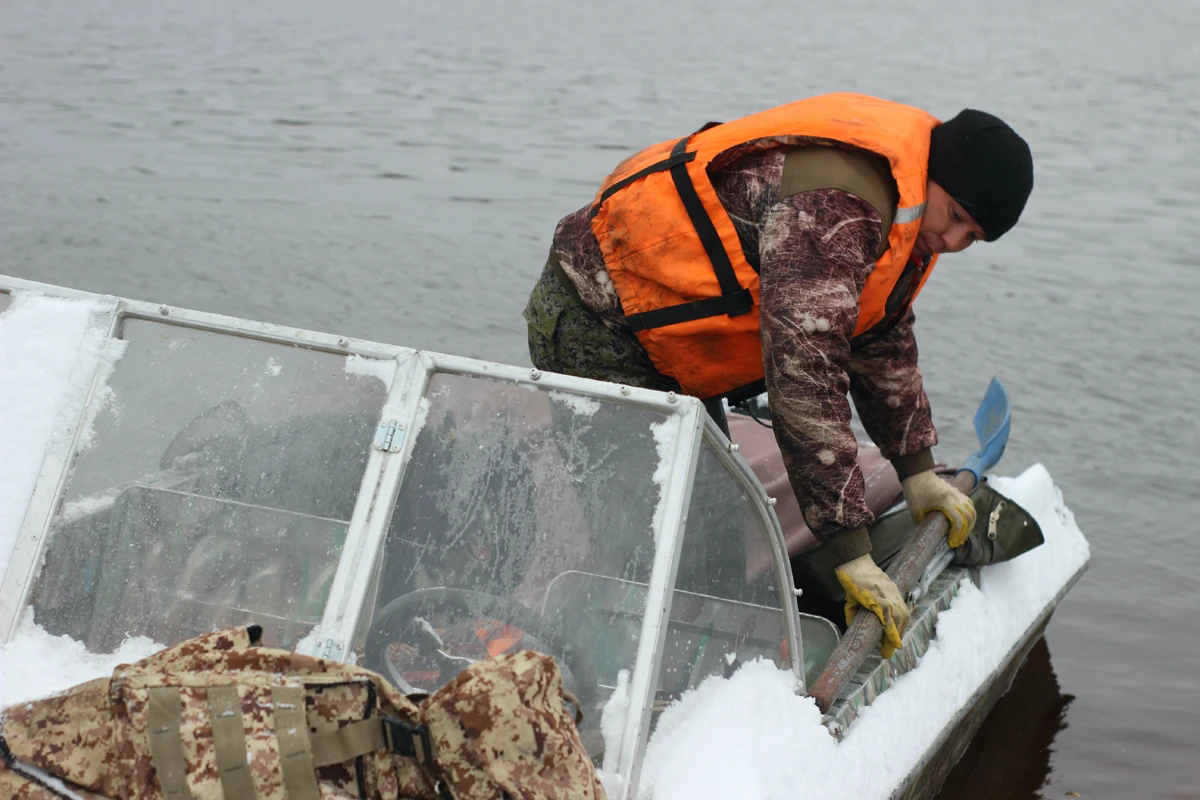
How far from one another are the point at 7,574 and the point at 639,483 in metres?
1.32

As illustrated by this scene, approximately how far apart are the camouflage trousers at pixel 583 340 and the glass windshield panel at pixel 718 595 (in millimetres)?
754

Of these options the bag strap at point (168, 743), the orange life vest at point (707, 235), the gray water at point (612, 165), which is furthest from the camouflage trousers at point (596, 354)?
the gray water at point (612, 165)

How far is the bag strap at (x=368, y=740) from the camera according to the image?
2059mm

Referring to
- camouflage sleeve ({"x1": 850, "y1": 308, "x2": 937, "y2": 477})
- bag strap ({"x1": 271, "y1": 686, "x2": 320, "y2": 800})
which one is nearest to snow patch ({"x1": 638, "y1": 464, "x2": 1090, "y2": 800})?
camouflage sleeve ({"x1": 850, "y1": 308, "x2": 937, "y2": 477})

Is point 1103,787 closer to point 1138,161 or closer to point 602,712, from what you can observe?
point 602,712

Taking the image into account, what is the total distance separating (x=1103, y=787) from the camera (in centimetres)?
484

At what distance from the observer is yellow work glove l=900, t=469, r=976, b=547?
13.4ft

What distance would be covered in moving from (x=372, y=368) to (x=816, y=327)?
1.08 meters

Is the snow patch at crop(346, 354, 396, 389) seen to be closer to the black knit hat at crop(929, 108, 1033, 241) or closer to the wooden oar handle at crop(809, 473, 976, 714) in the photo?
the wooden oar handle at crop(809, 473, 976, 714)

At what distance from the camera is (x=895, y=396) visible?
401 cm

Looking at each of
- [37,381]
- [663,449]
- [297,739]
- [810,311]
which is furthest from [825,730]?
[37,381]

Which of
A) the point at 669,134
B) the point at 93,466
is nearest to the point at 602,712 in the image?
the point at 93,466

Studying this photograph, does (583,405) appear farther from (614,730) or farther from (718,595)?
(614,730)

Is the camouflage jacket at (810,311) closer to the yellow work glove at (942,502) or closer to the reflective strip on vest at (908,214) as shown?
the reflective strip on vest at (908,214)
